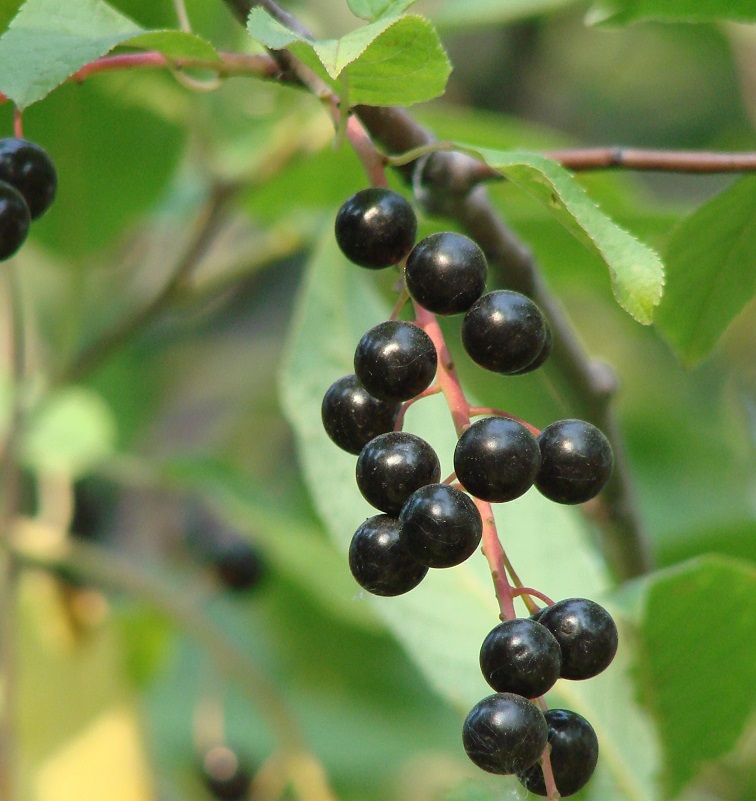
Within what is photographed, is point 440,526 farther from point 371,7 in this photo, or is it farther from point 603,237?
point 371,7

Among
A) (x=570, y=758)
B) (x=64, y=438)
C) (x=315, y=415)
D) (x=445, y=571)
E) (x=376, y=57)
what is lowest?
(x=64, y=438)

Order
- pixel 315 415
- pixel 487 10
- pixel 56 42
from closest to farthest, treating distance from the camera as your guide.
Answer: pixel 56 42
pixel 315 415
pixel 487 10

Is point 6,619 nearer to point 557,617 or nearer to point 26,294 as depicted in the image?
point 557,617

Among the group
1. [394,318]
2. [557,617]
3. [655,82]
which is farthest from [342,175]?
[655,82]

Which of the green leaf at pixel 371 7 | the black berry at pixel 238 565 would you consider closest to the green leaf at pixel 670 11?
the green leaf at pixel 371 7

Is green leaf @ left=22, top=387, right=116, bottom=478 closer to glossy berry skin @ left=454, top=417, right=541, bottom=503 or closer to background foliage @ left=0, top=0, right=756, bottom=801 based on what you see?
background foliage @ left=0, top=0, right=756, bottom=801

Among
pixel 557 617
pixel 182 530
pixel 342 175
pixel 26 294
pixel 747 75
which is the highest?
pixel 557 617

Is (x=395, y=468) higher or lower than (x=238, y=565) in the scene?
higher

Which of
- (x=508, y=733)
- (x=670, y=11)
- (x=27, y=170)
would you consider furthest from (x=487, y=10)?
(x=508, y=733)
